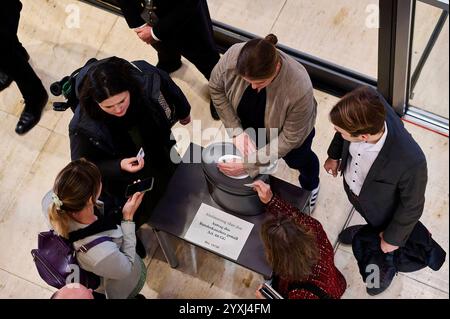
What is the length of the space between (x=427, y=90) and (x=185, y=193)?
1961 mm

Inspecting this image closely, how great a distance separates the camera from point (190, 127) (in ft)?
15.6

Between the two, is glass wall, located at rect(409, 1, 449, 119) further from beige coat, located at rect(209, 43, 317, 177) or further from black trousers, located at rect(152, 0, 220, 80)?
black trousers, located at rect(152, 0, 220, 80)

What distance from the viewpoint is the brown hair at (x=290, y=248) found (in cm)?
294

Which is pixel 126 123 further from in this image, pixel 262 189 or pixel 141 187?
pixel 262 189

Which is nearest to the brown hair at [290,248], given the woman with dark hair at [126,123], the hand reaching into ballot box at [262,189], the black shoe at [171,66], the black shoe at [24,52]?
the hand reaching into ballot box at [262,189]

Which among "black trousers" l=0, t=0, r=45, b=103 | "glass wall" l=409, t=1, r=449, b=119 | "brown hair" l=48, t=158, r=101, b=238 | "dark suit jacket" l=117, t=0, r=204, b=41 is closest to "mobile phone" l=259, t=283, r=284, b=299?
"brown hair" l=48, t=158, r=101, b=238

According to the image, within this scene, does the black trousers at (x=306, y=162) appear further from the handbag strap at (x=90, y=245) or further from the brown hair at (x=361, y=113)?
the handbag strap at (x=90, y=245)

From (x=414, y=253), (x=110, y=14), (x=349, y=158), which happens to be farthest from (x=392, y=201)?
(x=110, y=14)

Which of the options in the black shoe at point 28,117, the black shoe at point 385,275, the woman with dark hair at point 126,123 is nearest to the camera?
the woman with dark hair at point 126,123

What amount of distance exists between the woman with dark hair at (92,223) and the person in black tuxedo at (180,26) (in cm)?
104

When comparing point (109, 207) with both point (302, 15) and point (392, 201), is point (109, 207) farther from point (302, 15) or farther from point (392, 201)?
point (302, 15)

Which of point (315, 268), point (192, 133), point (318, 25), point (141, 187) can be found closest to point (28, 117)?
point (192, 133)

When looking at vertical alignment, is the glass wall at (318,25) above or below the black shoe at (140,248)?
above

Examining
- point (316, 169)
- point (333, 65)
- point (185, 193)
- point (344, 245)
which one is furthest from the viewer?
point (333, 65)
